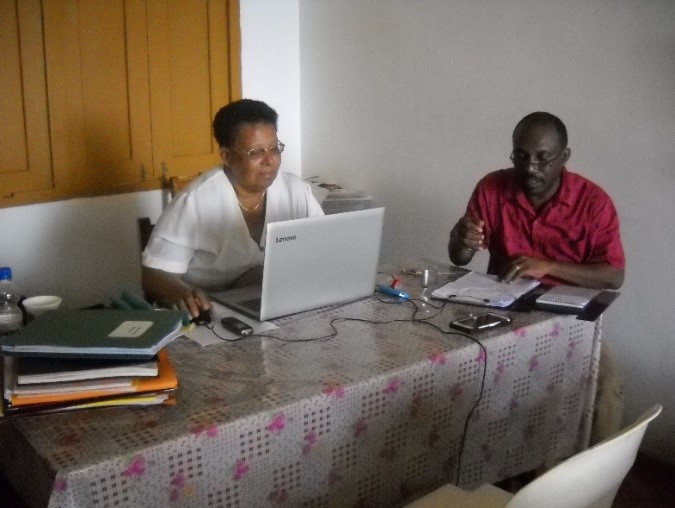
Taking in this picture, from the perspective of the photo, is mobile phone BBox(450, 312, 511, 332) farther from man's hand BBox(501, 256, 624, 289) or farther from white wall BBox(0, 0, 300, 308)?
white wall BBox(0, 0, 300, 308)

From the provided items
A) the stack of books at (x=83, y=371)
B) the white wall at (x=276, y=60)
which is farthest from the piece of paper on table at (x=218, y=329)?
the white wall at (x=276, y=60)

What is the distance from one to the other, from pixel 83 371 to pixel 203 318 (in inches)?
20.2

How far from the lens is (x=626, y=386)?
2641mm

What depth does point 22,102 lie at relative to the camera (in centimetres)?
280

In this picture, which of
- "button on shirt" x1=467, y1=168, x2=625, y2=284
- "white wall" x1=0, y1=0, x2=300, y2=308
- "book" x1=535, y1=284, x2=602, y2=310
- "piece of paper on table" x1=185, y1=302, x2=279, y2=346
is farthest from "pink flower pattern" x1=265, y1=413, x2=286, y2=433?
"white wall" x1=0, y1=0, x2=300, y2=308

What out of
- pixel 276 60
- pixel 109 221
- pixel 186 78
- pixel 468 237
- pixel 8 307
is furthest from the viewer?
pixel 276 60

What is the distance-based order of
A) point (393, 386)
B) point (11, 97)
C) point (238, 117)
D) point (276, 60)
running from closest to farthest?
1. point (393, 386)
2. point (238, 117)
3. point (11, 97)
4. point (276, 60)

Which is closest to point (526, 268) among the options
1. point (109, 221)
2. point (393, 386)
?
point (393, 386)

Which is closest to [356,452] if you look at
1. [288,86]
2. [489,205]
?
[489,205]

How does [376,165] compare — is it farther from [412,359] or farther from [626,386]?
[412,359]

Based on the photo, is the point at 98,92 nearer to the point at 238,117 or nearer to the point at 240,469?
the point at 238,117

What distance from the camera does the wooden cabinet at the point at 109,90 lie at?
9.18 feet

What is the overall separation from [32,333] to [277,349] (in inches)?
19.4

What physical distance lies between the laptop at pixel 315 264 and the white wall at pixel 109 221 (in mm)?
1335
